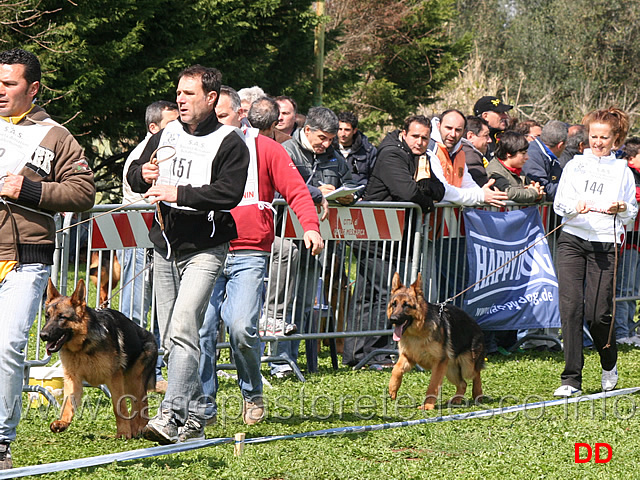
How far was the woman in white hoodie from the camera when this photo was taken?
744 cm

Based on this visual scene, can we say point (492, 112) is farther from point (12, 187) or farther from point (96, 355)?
point (12, 187)

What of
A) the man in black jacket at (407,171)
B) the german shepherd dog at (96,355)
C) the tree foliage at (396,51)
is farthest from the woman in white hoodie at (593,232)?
the tree foliage at (396,51)

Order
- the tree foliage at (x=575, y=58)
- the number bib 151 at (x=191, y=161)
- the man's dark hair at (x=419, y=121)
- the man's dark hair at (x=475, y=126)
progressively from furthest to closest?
the tree foliage at (x=575, y=58)
the man's dark hair at (x=475, y=126)
the man's dark hair at (x=419, y=121)
the number bib 151 at (x=191, y=161)

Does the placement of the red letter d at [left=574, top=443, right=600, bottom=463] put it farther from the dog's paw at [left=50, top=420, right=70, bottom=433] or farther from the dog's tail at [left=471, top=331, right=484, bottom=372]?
the dog's paw at [left=50, top=420, right=70, bottom=433]

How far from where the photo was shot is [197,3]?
1723cm

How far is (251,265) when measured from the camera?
5.90 meters

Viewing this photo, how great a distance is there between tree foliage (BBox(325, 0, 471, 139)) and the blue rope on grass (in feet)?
86.5

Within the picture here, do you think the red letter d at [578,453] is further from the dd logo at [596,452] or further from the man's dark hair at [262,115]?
the man's dark hair at [262,115]

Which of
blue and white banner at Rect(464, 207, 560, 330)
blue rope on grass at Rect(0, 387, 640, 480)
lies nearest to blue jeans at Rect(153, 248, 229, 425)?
blue rope on grass at Rect(0, 387, 640, 480)

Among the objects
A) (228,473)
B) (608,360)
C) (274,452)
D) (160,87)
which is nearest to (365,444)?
(274,452)

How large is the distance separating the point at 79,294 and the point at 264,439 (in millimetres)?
1444

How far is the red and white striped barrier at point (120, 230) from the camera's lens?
6848mm

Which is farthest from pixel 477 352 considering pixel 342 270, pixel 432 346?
pixel 342 270

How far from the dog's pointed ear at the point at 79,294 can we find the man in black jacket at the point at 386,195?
3.63m
